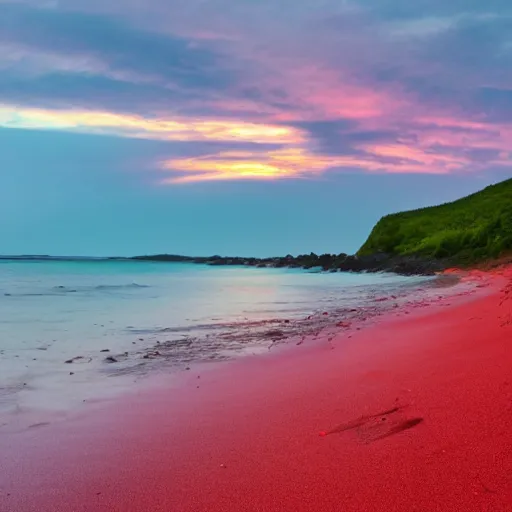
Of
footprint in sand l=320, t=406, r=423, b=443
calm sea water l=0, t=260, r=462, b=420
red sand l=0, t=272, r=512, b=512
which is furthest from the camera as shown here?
calm sea water l=0, t=260, r=462, b=420

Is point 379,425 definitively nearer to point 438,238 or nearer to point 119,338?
point 119,338

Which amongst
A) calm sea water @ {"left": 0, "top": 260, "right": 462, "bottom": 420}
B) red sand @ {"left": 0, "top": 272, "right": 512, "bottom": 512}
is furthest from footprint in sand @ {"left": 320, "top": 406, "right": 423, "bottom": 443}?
calm sea water @ {"left": 0, "top": 260, "right": 462, "bottom": 420}

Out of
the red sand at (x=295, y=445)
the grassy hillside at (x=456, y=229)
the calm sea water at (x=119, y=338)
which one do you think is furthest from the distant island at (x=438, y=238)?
the red sand at (x=295, y=445)

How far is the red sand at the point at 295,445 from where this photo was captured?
285cm

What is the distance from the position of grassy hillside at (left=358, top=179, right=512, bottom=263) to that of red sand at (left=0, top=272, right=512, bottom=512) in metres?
26.1

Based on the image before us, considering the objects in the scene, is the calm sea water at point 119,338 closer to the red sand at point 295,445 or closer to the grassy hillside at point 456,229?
the red sand at point 295,445

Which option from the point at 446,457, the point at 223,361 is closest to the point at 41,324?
the point at 223,361

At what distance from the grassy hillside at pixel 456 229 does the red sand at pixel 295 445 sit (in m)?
26.1

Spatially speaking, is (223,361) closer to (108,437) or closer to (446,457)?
(108,437)

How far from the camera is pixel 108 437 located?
4.05 metres

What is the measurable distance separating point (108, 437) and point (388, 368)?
106 inches

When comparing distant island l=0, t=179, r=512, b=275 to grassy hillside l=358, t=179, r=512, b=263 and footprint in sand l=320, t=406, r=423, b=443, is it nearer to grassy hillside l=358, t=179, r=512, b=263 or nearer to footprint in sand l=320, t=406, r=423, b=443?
grassy hillside l=358, t=179, r=512, b=263

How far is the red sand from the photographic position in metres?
2.85

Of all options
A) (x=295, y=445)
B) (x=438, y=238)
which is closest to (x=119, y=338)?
(x=295, y=445)
